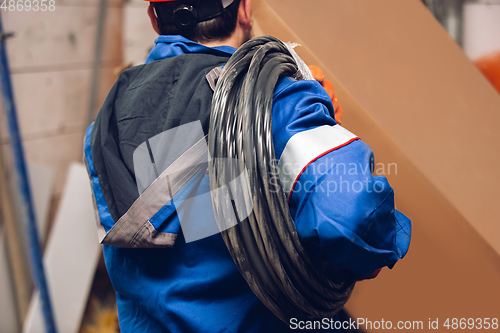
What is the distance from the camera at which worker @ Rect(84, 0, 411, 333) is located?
45 centimetres

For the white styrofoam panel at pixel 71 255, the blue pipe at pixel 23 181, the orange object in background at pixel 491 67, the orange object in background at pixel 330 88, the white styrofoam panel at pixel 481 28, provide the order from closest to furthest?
the orange object in background at pixel 330 88
the blue pipe at pixel 23 181
the orange object in background at pixel 491 67
the white styrofoam panel at pixel 481 28
the white styrofoam panel at pixel 71 255

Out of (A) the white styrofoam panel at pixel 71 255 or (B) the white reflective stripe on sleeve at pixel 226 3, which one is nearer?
(B) the white reflective stripe on sleeve at pixel 226 3

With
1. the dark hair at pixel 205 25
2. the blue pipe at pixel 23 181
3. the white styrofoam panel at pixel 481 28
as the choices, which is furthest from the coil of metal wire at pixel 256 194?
the white styrofoam panel at pixel 481 28

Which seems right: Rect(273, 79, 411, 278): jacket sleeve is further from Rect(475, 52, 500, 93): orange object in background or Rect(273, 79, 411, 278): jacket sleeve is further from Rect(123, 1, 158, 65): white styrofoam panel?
Rect(123, 1, 158, 65): white styrofoam panel

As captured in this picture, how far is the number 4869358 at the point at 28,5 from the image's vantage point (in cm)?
138

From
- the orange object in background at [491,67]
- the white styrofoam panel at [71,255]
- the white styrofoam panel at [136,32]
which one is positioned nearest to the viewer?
the orange object in background at [491,67]

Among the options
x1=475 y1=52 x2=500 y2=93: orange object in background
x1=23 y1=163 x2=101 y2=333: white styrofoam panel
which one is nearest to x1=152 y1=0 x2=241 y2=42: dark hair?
x1=475 y1=52 x2=500 y2=93: orange object in background

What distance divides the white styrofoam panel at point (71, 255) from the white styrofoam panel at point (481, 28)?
197cm

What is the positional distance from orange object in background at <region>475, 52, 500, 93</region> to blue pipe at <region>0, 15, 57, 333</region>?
5.81ft

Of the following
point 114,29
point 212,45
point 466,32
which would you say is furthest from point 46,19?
point 466,32

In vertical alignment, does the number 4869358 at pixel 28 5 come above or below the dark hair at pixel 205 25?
below

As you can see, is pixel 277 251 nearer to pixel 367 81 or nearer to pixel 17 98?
pixel 367 81

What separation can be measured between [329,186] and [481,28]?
1.47 metres

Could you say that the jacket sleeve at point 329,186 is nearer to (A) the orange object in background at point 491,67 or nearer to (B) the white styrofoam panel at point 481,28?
(A) the orange object in background at point 491,67
